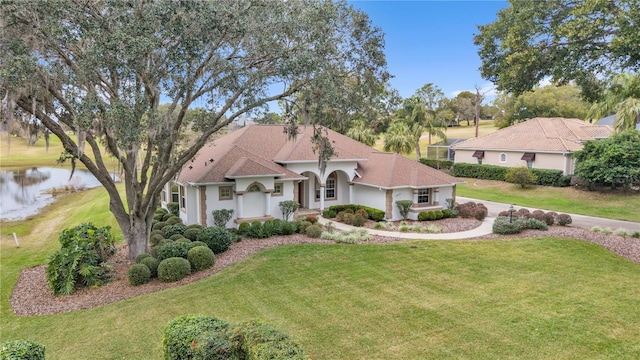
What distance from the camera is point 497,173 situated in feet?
108

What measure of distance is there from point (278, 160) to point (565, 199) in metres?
19.8

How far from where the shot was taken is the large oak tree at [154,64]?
1004 centimetres

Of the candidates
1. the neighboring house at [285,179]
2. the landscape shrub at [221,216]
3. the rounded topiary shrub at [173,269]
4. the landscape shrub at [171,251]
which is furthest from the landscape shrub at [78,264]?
the neighboring house at [285,179]

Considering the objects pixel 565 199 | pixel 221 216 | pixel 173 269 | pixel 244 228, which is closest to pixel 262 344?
pixel 173 269

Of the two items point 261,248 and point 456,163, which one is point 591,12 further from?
point 456,163

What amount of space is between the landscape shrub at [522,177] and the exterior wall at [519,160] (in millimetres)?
2110

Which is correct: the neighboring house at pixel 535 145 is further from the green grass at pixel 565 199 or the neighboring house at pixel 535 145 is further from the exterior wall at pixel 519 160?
the green grass at pixel 565 199

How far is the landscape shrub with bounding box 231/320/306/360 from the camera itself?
4980 millimetres

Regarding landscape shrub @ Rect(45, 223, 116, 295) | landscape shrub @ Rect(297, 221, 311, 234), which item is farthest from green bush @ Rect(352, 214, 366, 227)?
landscape shrub @ Rect(45, 223, 116, 295)

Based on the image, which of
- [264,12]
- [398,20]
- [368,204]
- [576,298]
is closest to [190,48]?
[264,12]

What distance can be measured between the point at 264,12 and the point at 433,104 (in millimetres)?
35184

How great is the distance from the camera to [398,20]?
58.2ft

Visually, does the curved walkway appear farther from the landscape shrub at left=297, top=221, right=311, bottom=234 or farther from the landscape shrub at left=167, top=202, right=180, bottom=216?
the landscape shrub at left=167, top=202, right=180, bottom=216

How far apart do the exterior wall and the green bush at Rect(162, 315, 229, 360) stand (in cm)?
3116
